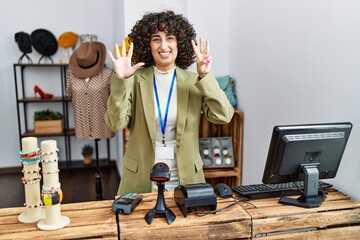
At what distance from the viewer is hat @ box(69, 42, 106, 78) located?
3039 millimetres

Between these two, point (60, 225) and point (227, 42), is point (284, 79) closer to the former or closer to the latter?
point (227, 42)

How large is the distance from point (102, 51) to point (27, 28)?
2.02 m

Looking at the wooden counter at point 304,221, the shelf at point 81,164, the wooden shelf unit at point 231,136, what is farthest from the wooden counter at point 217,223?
the shelf at point 81,164

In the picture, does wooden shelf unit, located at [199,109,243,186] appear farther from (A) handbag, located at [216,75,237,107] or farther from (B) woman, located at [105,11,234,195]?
(B) woman, located at [105,11,234,195]

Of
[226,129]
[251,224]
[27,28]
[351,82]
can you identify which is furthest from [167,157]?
[27,28]

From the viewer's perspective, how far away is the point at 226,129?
3.13 m

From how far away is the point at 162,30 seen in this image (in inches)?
65.5

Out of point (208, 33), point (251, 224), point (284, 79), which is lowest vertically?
point (251, 224)

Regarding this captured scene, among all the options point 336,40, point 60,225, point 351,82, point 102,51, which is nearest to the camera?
point 60,225

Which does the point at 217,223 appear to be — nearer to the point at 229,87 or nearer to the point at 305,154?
the point at 305,154

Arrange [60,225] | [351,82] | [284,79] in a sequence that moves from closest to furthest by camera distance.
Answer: [60,225], [351,82], [284,79]

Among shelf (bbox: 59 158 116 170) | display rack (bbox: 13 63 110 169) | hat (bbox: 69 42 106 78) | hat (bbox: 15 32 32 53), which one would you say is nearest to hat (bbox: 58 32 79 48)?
display rack (bbox: 13 63 110 169)

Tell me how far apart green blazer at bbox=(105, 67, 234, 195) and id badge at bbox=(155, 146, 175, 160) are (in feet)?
0.09

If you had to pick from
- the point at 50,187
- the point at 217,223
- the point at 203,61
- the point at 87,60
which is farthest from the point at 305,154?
the point at 87,60
